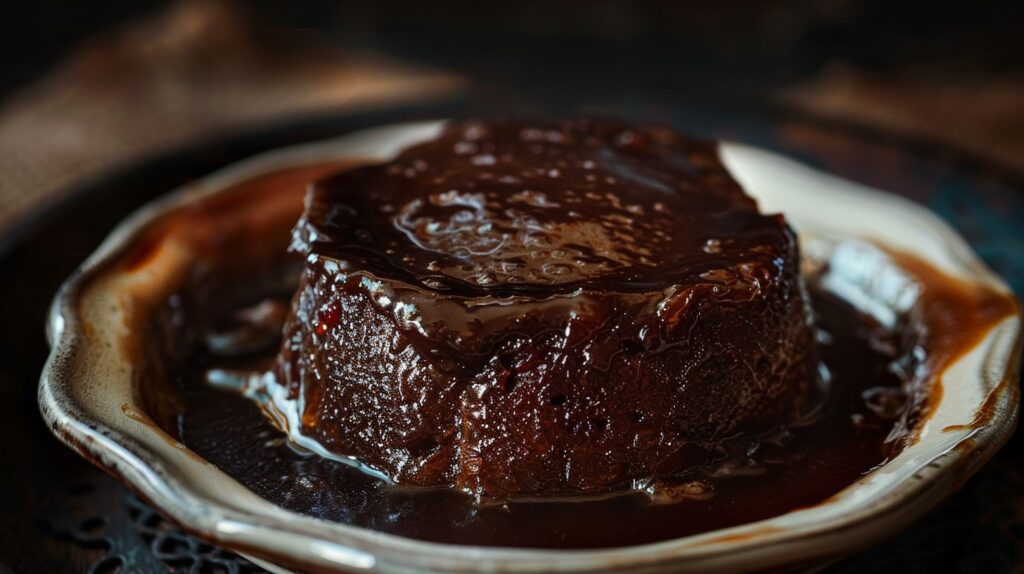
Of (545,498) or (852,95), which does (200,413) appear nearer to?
(545,498)

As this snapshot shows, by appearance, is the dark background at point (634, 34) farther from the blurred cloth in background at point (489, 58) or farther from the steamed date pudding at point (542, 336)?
the steamed date pudding at point (542, 336)

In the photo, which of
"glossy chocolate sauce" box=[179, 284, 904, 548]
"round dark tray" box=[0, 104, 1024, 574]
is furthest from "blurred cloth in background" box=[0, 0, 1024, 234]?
"glossy chocolate sauce" box=[179, 284, 904, 548]

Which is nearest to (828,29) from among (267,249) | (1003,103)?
(1003,103)

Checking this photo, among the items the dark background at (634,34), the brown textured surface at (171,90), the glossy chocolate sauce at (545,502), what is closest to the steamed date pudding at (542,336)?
the glossy chocolate sauce at (545,502)

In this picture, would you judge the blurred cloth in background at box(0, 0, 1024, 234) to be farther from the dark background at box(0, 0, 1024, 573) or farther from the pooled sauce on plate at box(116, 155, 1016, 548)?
the pooled sauce on plate at box(116, 155, 1016, 548)

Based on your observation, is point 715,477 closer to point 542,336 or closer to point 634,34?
point 542,336

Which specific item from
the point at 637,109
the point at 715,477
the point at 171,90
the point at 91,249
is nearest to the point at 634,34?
the point at 637,109
